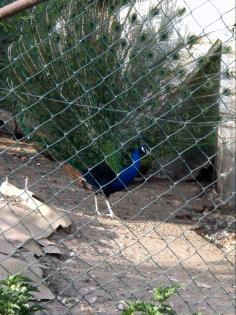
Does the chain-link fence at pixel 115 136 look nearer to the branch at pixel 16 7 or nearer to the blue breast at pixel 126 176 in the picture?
the blue breast at pixel 126 176

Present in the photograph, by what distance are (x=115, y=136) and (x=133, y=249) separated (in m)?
1.07

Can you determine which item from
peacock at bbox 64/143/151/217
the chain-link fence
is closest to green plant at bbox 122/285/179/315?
the chain-link fence

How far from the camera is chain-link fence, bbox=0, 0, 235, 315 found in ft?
15.3

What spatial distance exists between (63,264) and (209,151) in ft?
14.7

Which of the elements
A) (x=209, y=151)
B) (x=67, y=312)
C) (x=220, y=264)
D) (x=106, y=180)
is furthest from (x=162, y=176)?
(x=67, y=312)

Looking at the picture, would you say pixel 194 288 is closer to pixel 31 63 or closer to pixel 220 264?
pixel 220 264

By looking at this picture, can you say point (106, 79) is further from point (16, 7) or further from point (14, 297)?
point (14, 297)

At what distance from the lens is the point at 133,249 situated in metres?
5.52

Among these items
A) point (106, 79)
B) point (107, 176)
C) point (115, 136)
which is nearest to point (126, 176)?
point (107, 176)

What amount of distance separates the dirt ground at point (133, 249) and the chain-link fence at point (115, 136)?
0.7 inches

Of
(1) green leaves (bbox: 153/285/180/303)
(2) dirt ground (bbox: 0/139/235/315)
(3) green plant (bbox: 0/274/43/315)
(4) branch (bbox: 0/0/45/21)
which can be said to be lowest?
(2) dirt ground (bbox: 0/139/235/315)

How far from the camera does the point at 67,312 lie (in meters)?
3.40

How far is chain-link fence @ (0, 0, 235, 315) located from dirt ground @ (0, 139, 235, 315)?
2cm

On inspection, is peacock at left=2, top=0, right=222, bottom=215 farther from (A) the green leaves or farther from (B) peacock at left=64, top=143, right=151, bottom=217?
(A) the green leaves
